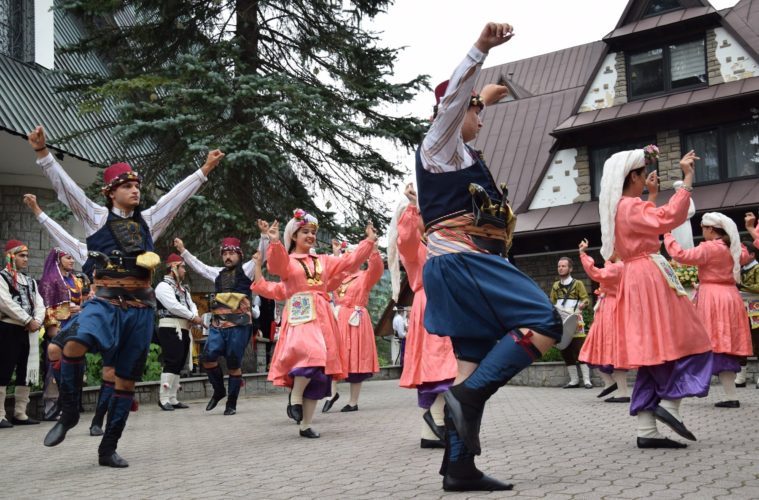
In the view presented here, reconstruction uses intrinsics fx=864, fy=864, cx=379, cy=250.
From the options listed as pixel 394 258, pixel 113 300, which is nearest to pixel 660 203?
pixel 394 258

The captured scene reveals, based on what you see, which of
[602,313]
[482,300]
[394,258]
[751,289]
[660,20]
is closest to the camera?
[482,300]

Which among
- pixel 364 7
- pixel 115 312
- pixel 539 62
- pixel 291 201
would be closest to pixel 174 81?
pixel 291 201

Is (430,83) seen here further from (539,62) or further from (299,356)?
(539,62)

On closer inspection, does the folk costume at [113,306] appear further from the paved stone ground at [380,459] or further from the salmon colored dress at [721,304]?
the salmon colored dress at [721,304]

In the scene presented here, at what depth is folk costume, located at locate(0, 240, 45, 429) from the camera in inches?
432

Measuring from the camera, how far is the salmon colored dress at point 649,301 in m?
6.30

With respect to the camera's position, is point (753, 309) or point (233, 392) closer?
point (233, 392)

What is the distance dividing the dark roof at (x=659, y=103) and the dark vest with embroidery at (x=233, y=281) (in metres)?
13.0

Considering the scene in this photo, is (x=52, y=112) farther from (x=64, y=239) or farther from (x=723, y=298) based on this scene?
(x=723, y=298)

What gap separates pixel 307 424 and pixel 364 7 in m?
12.7

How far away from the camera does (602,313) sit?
1166 centimetres

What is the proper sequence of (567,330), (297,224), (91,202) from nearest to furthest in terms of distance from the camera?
(567,330), (91,202), (297,224)

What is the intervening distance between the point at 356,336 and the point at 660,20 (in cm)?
1389

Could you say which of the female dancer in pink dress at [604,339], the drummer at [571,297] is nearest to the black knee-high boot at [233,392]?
the female dancer in pink dress at [604,339]
